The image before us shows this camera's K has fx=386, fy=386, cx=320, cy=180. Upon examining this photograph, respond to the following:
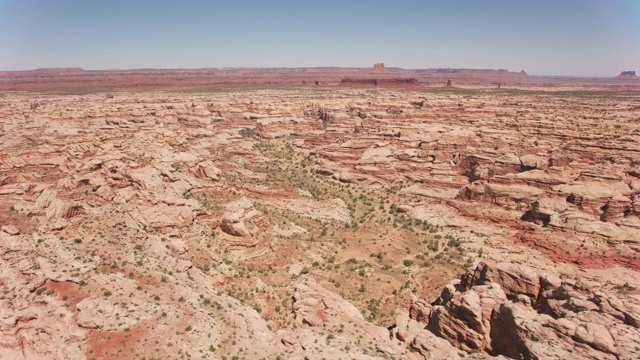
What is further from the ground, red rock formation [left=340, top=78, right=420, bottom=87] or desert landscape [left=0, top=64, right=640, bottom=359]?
red rock formation [left=340, top=78, right=420, bottom=87]

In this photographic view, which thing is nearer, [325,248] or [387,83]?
[325,248]

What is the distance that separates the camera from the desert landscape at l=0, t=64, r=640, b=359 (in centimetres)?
1580

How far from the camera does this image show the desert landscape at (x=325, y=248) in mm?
15805

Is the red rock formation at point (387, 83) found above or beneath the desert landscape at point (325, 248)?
above

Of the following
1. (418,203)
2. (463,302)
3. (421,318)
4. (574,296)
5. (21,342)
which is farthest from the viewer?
(418,203)

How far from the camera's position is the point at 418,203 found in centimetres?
3656

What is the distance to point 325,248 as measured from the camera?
2900 cm

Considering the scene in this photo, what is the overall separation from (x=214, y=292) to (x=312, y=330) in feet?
18.7

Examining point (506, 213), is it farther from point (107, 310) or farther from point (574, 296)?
point (107, 310)

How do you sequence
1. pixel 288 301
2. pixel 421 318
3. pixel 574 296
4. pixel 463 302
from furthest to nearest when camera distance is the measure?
1. pixel 288 301
2. pixel 421 318
3. pixel 463 302
4. pixel 574 296

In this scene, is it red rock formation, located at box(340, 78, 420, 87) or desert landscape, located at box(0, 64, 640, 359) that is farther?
red rock formation, located at box(340, 78, 420, 87)

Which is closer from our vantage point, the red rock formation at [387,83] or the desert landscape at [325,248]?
the desert landscape at [325,248]

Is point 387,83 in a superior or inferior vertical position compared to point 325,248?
superior

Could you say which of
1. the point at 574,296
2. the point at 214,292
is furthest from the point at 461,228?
the point at 214,292
